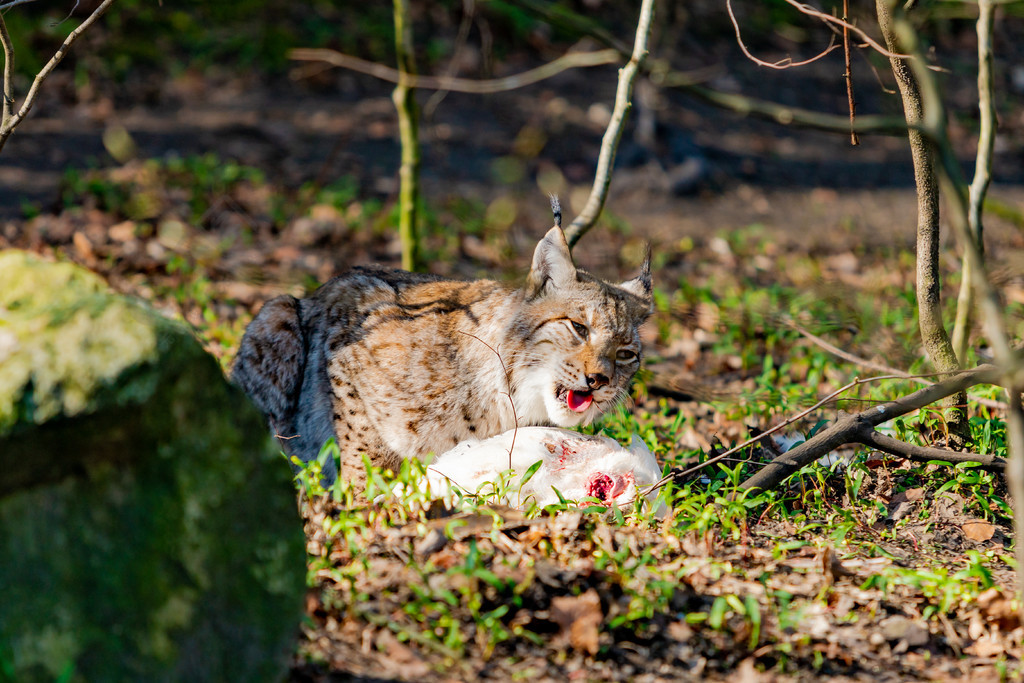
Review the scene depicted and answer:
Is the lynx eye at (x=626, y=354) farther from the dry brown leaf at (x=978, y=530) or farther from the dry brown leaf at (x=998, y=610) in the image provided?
the dry brown leaf at (x=998, y=610)

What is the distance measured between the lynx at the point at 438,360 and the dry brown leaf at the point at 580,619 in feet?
3.83

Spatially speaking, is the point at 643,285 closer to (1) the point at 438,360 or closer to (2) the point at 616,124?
(2) the point at 616,124

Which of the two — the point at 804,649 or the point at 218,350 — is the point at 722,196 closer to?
the point at 218,350

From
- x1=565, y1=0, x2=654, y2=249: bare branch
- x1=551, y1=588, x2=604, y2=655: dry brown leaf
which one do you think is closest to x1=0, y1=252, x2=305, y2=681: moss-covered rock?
x1=551, y1=588, x2=604, y2=655: dry brown leaf

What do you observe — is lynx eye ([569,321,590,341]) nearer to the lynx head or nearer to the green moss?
the lynx head

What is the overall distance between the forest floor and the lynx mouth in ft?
1.73

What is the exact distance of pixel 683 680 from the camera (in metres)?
2.75

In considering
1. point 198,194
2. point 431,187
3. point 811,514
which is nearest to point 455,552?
point 811,514

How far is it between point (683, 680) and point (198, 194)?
21.0 feet

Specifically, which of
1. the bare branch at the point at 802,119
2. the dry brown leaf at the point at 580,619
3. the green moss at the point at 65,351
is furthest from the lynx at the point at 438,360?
the green moss at the point at 65,351

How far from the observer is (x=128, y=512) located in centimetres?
237

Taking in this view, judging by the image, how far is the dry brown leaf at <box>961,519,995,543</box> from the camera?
11.9 ft

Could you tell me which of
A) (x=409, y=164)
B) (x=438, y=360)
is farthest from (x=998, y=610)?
(x=409, y=164)

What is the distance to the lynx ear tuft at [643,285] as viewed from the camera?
450 cm
